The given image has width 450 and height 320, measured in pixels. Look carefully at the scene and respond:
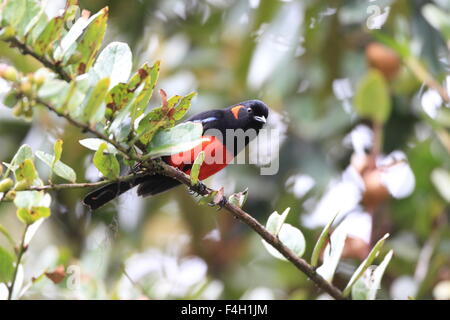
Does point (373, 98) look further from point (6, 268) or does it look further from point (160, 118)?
point (6, 268)

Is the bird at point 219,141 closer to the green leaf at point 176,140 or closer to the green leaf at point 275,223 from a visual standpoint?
the green leaf at point 275,223

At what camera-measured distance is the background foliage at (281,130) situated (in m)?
3.91

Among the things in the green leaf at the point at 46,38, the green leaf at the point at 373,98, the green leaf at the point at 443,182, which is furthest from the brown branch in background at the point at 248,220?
the green leaf at the point at 373,98

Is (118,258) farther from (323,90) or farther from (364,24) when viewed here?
(364,24)

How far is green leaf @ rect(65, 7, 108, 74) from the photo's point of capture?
1.63 meters

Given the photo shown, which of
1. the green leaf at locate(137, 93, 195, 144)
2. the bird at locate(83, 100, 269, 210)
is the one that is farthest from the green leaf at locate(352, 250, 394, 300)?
→ the bird at locate(83, 100, 269, 210)

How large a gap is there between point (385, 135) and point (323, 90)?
52cm

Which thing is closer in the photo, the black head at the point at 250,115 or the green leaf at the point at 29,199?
the green leaf at the point at 29,199

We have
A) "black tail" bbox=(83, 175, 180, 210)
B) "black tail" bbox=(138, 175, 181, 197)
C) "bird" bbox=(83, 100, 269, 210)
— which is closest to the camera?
"black tail" bbox=(83, 175, 180, 210)

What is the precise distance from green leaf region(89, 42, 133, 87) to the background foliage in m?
2.10

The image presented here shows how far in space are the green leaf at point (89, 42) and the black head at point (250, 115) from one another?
6.24 ft

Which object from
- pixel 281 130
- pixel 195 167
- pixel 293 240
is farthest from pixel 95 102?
pixel 281 130

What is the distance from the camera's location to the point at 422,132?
4.77 meters

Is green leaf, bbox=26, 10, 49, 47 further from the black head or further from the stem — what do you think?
the black head
